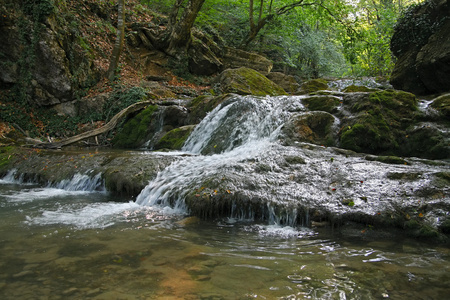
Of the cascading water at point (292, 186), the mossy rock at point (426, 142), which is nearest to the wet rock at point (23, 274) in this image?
the cascading water at point (292, 186)

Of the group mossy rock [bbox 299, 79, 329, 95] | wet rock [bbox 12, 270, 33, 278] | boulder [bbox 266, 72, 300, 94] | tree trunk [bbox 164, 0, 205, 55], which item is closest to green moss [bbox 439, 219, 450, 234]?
wet rock [bbox 12, 270, 33, 278]

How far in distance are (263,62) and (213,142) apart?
38.9ft

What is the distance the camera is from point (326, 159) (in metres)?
5.50

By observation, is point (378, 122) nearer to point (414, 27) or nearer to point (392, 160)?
point (392, 160)

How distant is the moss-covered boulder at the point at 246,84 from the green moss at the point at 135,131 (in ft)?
11.0

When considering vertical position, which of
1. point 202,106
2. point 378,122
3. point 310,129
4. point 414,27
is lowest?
point 310,129

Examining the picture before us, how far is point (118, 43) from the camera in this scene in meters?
12.9

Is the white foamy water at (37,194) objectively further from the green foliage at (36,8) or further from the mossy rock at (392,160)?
the green foliage at (36,8)

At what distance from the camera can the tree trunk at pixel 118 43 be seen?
12695 mm

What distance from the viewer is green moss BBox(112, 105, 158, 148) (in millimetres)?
11125

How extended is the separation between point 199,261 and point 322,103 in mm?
6756

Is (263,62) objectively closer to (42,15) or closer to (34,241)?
(42,15)

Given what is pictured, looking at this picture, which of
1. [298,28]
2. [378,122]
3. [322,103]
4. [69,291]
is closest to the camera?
[69,291]

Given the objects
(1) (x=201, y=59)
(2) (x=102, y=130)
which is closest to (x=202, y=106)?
(2) (x=102, y=130)
